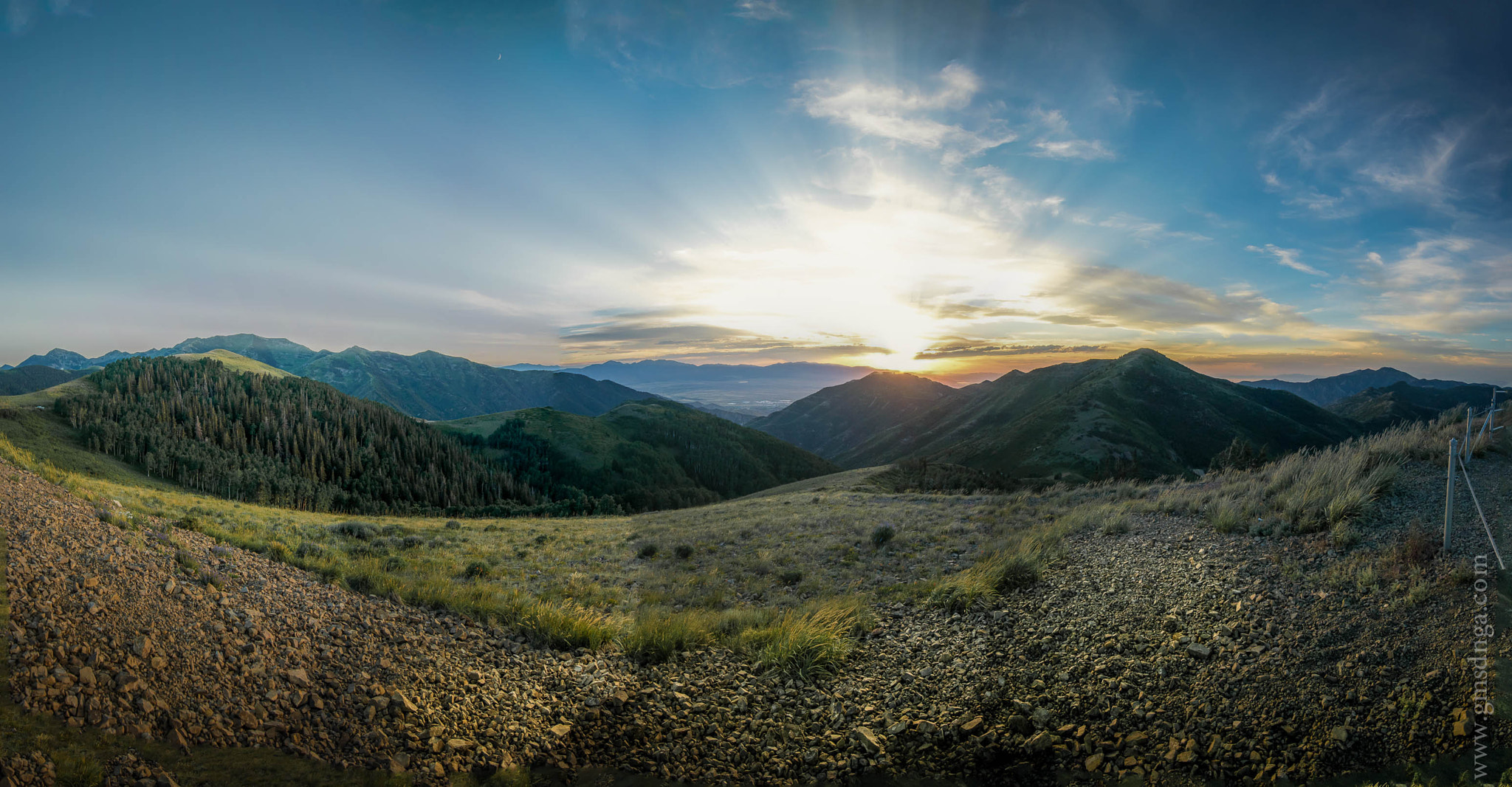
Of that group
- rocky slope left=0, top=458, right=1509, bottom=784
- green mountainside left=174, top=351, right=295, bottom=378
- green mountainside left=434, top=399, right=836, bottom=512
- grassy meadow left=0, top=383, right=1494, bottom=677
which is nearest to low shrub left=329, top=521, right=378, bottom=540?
grassy meadow left=0, top=383, right=1494, bottom=677

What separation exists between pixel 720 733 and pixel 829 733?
126cm

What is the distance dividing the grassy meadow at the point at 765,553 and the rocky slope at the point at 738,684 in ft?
2.21

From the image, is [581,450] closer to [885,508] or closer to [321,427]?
[321,427]

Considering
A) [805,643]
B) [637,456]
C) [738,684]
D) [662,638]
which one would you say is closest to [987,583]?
[805,643]

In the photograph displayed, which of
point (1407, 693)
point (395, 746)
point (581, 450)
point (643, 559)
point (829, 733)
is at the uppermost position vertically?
point (1407, 693)

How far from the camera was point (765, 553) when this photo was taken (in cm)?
1650

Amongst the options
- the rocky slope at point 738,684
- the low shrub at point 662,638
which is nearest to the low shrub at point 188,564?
the rocky slope at point 738,684

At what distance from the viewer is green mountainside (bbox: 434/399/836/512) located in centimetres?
13250

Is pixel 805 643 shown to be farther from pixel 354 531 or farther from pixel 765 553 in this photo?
pixel 354 531

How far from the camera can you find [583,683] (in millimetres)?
6773

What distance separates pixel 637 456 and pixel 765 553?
144 meters

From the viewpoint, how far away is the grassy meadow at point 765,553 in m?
8.35

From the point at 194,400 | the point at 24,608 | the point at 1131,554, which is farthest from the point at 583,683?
the point at 194,400

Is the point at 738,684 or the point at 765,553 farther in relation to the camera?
the point at 765,553
